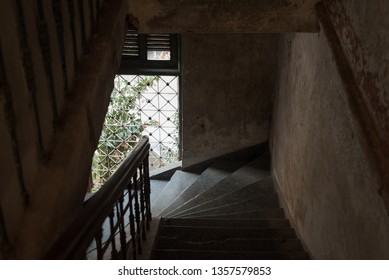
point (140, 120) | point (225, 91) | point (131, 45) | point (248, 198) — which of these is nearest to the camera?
point (248, 198)

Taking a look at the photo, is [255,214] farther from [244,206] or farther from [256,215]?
[244,206]

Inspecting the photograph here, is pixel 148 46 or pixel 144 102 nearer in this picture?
pixel 148 46

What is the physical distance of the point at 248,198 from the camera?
16.2 feet

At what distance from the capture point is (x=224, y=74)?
5523mm

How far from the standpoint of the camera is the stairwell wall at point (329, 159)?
201 cm

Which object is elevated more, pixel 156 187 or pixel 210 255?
pixel 210 255

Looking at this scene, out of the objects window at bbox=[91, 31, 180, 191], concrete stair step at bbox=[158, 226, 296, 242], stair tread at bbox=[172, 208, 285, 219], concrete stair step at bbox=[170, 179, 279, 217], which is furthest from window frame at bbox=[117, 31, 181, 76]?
concrete stair step at bbox=[158, 226, 296, 242]

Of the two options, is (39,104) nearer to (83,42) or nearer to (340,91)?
(83,42)

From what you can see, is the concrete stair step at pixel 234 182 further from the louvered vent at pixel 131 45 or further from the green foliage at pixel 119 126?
the louvered vent at pixel 131 45

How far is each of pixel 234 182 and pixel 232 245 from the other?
78.9 inches

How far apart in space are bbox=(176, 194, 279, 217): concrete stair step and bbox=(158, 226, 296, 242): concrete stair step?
2.88 feet

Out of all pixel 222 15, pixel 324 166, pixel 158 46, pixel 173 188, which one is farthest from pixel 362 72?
pixel 158 46

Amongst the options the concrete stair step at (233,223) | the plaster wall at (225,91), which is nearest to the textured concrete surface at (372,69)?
the concrete stair step at (233,223)
